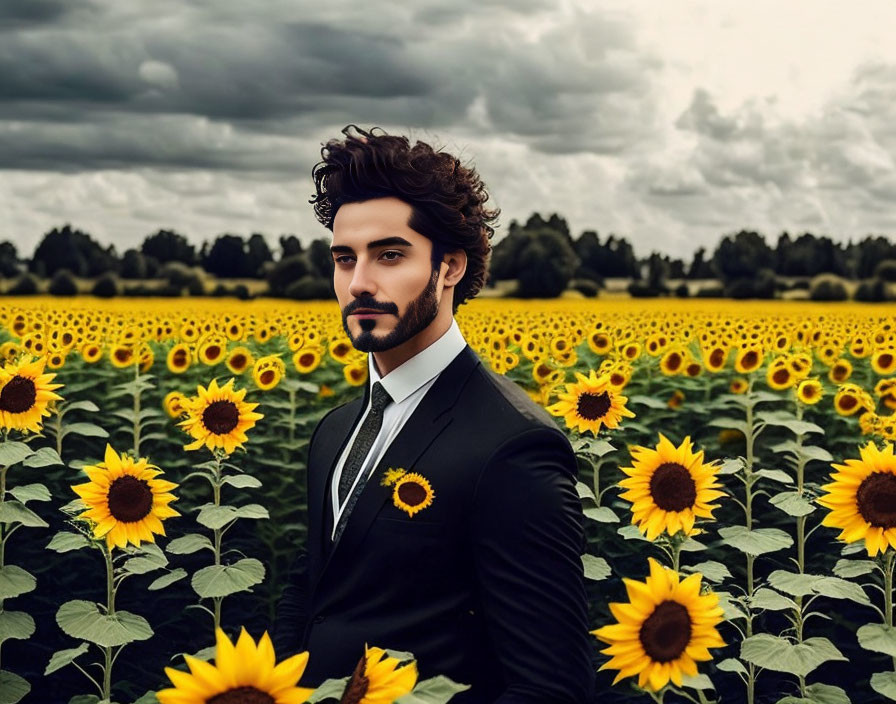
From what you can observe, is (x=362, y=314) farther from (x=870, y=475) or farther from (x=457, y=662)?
(x=870, y=475)

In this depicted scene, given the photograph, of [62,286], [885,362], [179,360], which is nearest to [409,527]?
[179,360]

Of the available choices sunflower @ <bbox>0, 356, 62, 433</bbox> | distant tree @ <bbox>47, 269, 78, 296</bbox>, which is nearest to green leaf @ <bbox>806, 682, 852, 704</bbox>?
sunflower @ <bbox>0, 356, 62, 433</bbox>

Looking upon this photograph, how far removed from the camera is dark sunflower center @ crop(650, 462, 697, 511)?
3.72 metres

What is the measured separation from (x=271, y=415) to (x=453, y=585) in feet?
16.7

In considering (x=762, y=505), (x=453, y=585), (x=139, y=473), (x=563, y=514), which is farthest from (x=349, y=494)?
(x=762, y=505)

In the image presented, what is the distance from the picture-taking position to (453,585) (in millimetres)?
2666

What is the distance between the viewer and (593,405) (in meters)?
5.28

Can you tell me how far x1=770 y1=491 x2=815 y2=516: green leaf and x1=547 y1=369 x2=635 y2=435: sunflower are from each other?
2.74 ft

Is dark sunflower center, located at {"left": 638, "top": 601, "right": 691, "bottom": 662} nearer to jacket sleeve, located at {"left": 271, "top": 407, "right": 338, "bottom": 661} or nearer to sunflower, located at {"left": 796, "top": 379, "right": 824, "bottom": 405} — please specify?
jacket sleeve, located at {"left": 271, "top": 407, "right": 338, "bottom": 661}

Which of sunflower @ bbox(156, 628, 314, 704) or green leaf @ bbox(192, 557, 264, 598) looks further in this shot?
green leaf @ bbox(192, 557, 264, 598)

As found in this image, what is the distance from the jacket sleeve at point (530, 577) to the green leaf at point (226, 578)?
2.35 m

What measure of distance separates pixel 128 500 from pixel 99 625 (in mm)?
632

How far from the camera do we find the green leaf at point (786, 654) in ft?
13.2

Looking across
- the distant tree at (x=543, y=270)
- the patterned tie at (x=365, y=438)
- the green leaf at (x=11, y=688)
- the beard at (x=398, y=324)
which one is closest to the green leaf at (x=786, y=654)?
the patterned tie at (x=365, y=438)
